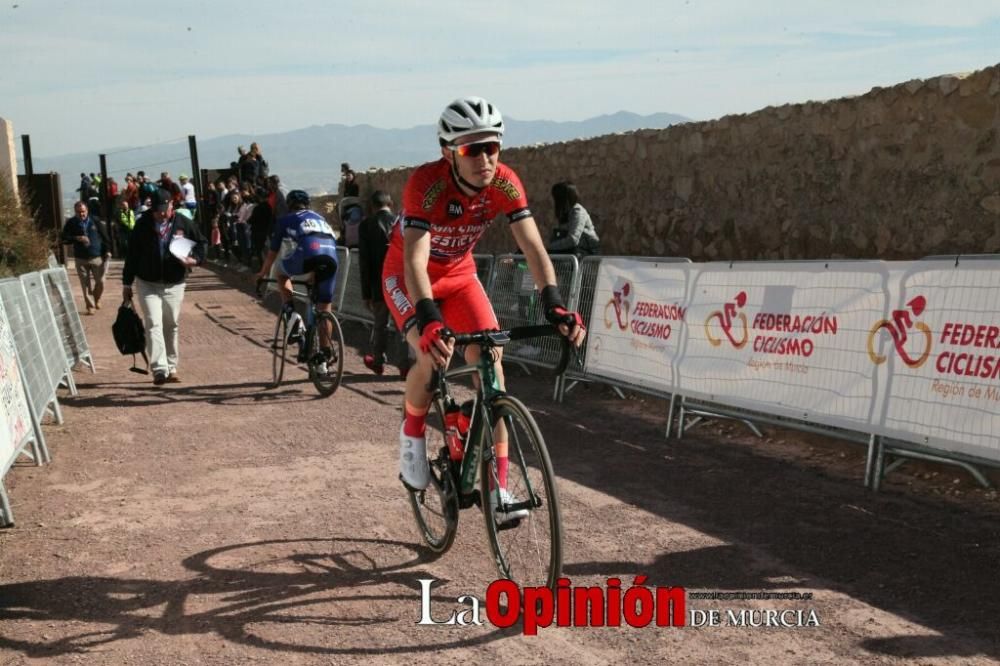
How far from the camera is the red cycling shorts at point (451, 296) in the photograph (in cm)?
516

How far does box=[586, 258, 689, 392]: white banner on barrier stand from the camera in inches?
347

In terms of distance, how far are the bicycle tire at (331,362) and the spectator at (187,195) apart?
18035mm

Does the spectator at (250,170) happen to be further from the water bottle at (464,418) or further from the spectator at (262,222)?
the water bottle at (464,418)

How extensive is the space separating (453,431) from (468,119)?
1533mm

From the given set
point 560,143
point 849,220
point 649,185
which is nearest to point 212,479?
point 849,220

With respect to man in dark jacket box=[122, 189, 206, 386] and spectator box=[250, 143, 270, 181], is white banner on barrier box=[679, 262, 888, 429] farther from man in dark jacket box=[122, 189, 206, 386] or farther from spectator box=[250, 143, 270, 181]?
spectator box=[250, 143, 270, 181]

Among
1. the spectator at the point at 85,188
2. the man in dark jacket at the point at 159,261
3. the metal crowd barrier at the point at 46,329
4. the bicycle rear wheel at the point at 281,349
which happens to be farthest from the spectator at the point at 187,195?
the bicycle rear wheel at the point at 281,349

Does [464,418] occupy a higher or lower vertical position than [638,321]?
higher

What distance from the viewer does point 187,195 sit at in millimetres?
30344

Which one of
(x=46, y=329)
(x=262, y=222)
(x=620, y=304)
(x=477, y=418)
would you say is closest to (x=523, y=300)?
(x=620, y=304)

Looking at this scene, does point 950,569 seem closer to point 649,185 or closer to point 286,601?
point 286,601

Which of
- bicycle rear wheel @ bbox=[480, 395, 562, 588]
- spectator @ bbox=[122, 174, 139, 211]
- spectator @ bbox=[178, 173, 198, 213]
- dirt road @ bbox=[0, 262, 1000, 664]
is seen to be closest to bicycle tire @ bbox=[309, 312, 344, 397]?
dirt road @ bbox=[0, 262, 1000, 664]

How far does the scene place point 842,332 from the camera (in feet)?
23.2

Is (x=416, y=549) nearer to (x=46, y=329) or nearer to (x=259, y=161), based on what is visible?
(x=46, y=329)
